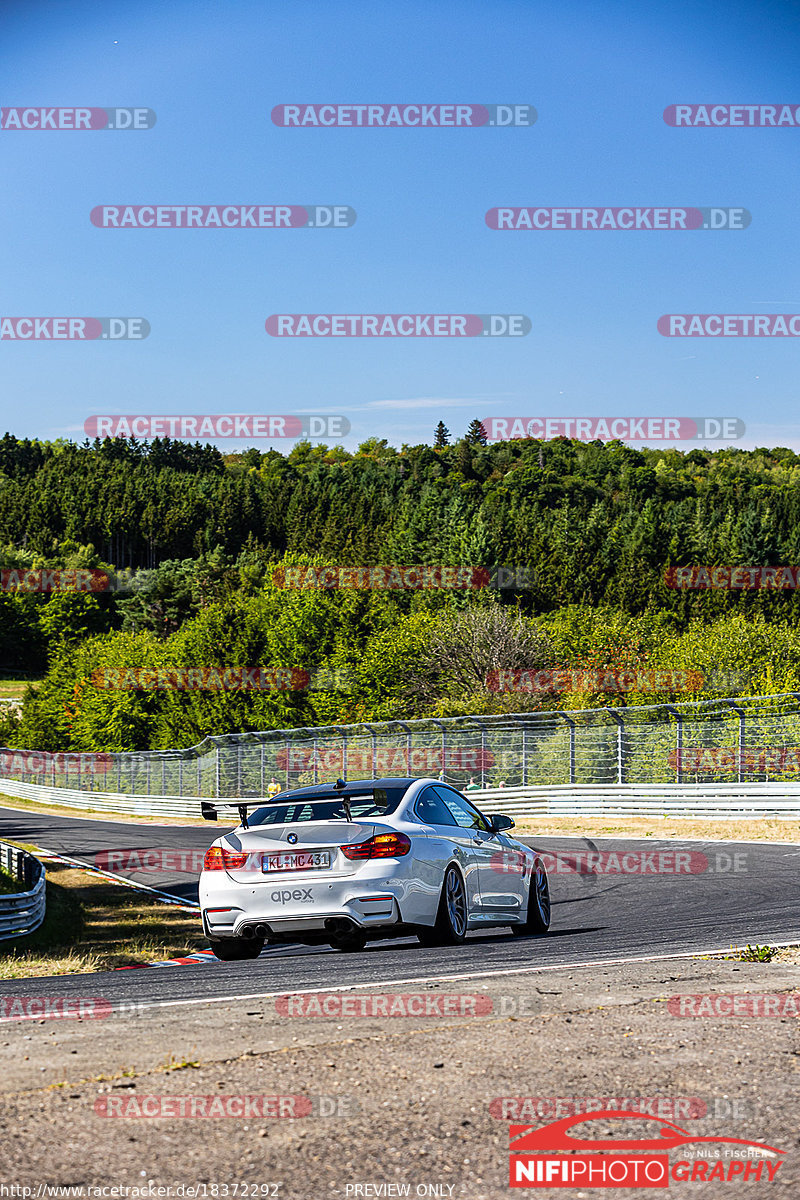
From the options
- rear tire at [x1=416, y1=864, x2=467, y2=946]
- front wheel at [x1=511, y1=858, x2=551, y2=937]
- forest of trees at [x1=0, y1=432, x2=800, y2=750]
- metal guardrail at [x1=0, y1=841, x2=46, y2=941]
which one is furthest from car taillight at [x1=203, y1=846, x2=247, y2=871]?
forest of trees at [x1=0, y1=432, x2=800, y2=750]

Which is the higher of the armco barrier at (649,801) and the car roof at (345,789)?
A: the car roof at (345,789)

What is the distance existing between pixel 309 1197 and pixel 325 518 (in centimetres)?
15060

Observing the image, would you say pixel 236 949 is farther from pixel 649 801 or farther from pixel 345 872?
pixel 649 801

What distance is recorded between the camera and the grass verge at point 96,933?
11.8m

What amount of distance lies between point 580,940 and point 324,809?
96.5 inches

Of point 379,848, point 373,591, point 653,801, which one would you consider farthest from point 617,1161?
point 373,591

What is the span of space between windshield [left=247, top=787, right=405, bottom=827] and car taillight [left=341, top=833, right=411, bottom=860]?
305 mm

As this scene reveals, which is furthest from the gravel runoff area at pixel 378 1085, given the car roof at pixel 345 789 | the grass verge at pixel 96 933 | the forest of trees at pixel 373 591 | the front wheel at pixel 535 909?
the forest of trees at pixel 373 591

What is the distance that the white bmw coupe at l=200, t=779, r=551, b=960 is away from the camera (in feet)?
28.6

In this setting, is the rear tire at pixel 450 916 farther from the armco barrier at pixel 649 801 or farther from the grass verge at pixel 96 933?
the armco barrier at pixel 649 801

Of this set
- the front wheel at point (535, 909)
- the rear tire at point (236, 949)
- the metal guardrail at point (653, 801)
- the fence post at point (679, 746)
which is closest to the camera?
the rear tire at point (236, 949)

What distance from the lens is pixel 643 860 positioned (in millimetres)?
18062

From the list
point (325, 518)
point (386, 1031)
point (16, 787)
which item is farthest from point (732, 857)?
point (325, 518)

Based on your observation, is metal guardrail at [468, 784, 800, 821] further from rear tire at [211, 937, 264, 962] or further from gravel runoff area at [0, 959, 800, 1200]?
gravel runoff area at [0, 959, 800, 1200]
